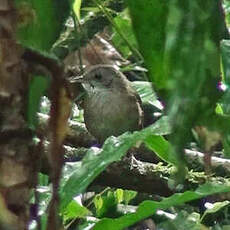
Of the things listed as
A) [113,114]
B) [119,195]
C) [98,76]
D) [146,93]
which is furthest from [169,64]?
[98,76]

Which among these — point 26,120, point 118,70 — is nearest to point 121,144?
point 26,120

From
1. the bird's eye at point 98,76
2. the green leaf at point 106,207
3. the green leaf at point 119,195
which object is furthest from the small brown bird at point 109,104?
the green leaf at point 106,207

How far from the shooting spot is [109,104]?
3.84m

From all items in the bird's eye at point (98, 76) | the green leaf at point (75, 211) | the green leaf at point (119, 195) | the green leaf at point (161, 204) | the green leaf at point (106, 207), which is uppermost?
the green leaf at point (161, 204)

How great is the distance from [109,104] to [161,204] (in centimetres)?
226

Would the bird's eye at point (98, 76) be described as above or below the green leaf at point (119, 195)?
above

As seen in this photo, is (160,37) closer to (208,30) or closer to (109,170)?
(208,30)

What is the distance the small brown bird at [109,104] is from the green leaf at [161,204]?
68.8 inches

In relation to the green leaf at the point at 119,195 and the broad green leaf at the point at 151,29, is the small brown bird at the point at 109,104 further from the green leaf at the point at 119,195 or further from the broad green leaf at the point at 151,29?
the broad green leaf at the point at 151,29

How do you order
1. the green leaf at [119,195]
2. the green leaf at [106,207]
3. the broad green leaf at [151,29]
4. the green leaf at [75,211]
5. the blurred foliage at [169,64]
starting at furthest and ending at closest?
the green leaf at [119,195], the green leaf at [106,207], the green leaf at [75,211], the broad green leaf at [151,29], the blurred foliage at [169,64]

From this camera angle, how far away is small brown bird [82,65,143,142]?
3.64 metres

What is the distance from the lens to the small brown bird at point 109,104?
3643 mm

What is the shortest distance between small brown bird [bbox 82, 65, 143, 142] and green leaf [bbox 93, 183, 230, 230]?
1.75 m

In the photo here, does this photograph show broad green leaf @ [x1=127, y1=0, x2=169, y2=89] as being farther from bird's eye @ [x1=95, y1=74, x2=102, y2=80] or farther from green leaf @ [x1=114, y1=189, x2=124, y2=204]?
bird's eye @ [x1=95, y1=74, x2=102, y2=80]
